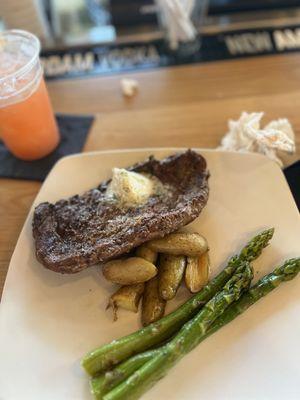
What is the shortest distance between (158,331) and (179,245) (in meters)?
0.29

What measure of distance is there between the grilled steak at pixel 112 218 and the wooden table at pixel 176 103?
0.35 m

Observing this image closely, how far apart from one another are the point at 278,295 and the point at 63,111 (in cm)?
149

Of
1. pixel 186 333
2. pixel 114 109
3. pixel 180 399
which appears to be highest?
pixel 114 109

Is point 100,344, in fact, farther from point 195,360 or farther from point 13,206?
point 13,206

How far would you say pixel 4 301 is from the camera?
1266mm

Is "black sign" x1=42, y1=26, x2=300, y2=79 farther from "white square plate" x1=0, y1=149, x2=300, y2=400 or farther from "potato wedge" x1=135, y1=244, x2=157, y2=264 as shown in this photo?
"potato wedge" x1=135, y1=244, x2=157, y2=264

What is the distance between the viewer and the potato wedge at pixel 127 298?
123 cm

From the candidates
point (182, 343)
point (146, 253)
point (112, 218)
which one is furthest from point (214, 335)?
point (112, 218)

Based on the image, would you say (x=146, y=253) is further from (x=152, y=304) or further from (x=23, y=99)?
(x=23, y=99)

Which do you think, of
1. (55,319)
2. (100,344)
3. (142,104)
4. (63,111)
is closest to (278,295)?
(100,344)

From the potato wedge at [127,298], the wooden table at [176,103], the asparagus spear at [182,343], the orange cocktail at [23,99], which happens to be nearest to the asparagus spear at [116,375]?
the asparagus spear at [182,343]

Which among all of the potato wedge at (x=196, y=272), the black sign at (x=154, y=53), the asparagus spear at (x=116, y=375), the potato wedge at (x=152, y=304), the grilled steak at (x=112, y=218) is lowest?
the asparagus spear at (x=116, y=375)

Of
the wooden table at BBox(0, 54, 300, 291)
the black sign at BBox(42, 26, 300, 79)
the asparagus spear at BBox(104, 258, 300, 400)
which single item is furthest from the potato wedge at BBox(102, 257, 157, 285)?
the black sign at BBox(42, 26, 300, 79)

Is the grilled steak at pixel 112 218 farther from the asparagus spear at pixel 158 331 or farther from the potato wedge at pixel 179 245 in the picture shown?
the asparagus spear at pixel 158 331
